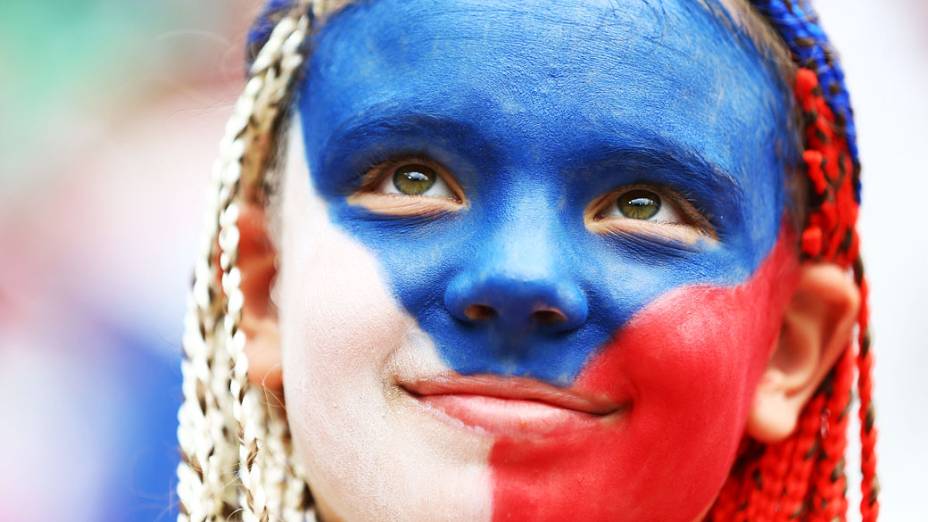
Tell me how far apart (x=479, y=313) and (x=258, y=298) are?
51 cm

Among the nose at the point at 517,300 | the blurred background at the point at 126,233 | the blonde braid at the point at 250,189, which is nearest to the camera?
the nose at the point at 517,300

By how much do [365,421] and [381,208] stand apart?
11.5 inches

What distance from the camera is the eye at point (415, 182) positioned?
1.58m

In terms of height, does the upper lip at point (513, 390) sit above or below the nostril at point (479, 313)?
below

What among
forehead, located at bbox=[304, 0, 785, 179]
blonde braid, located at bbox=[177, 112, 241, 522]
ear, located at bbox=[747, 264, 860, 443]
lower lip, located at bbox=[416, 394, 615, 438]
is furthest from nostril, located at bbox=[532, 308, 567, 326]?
blonde braid, located at bbox=[177, 112, 241, 522]

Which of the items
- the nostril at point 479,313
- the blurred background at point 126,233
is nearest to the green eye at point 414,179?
the nostril at point 479,313

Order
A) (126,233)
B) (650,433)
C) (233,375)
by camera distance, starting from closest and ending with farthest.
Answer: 1. (650,433)
2. (233,375)
3. (126,233)

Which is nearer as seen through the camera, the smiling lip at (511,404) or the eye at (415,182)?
the smiling lip at (511,404)

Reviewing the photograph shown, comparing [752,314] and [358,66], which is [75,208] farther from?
[752,314]

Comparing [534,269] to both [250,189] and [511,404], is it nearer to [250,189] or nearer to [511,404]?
[511,404]

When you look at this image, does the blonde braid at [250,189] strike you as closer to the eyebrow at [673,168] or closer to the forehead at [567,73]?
the forehead at [567,73]

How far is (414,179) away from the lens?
5.24 ft

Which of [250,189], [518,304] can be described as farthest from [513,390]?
[250,189]

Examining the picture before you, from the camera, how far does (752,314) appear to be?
163cm
